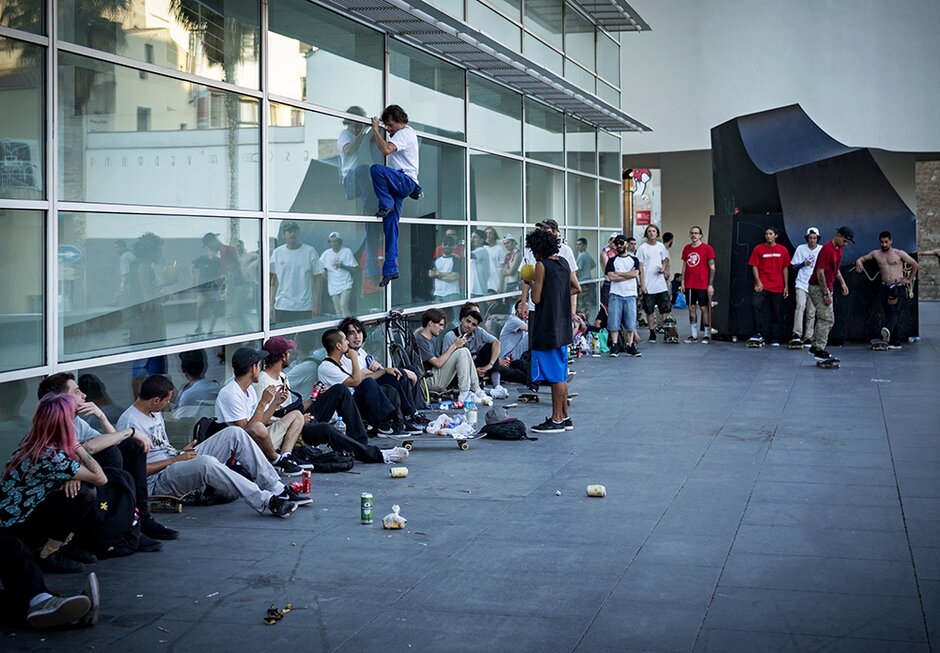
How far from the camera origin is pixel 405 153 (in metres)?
13.6

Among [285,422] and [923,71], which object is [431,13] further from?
[923,71]

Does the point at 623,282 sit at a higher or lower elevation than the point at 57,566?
higher

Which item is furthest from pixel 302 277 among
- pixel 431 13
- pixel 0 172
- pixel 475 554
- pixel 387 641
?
pixel 387 641

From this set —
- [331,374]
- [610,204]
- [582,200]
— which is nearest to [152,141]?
[331,374]

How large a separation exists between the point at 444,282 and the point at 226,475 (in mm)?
8444

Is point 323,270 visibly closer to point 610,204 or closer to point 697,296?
point 697,296

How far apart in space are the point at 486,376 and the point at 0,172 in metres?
8.43

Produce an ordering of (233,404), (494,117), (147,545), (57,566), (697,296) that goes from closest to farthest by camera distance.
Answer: (57,566), (147,545), (233,404), (494,117), (697,296)

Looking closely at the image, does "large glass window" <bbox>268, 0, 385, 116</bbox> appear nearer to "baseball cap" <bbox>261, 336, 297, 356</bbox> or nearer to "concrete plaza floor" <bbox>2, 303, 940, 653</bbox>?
"baseball cap" <bbox>261, 336, 297, 356</bbox>

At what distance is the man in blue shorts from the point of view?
11.7 m

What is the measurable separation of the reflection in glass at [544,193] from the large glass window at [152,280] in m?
9.87

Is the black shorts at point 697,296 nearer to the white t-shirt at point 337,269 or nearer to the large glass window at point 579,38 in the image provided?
the large glass window at point 579,38

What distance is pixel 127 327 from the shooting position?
902 cm

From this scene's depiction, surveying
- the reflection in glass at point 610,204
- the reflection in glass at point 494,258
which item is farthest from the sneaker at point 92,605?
the reflection in glass at point 610,204
